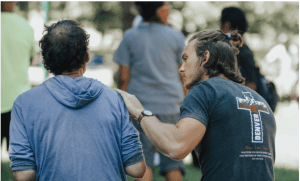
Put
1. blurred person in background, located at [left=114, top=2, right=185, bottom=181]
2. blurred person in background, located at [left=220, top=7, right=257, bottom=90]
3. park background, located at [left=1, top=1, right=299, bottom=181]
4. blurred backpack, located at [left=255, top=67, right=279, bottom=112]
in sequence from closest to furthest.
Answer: blurred person in background, located at [left=220, top=7, right=257, bottom=90] < blurred backpack, located at [left=255, top=67, right=279, bottom=112] < blurred person in background, located at [left=114, top=2, right=185, bottom=181] < park background, located at [left=1, top=1, right=299, bottom=181]

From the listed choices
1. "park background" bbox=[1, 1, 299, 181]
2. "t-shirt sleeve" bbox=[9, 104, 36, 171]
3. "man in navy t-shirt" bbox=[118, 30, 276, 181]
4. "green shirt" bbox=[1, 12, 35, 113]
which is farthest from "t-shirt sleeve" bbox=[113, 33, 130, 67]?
"park background" bbox=[1, 1, 299, 181]

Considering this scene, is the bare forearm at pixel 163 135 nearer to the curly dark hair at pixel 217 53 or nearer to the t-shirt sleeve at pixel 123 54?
the curly dark hair at pixel 217 53

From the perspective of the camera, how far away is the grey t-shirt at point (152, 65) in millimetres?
4113

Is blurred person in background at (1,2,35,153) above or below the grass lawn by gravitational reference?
above

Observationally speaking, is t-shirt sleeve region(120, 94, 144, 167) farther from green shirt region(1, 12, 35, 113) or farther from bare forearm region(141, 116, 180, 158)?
green shirt region(1, 12, 35, 113)

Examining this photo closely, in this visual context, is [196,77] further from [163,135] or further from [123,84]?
[123,84]

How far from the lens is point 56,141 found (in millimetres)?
2053

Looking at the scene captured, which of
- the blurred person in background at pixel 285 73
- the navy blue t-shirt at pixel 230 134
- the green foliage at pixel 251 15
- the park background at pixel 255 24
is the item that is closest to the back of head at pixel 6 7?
the navy blue t-shirt at pixel 230 134

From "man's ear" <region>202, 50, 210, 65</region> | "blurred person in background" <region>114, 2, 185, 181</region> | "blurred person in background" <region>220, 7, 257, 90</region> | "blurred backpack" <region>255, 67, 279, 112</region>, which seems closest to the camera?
"man's ear" <region>202, 50, 210, 65</region>

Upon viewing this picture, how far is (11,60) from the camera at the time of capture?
13.6 feet

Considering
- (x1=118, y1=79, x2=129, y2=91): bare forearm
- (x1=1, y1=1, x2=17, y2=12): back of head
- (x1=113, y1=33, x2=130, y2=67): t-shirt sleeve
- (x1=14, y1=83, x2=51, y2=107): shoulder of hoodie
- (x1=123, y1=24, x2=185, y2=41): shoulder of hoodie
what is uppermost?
(x1=1, y1=1, x2=17, y2=12): back of head

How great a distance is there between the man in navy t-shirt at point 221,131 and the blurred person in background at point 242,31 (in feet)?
4.38

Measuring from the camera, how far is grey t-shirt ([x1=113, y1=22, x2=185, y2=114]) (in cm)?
411

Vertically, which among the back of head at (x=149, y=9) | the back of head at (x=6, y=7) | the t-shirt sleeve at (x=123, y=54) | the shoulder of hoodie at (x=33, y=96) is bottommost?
the t-shirt sleeve at (x=123, y=54)
